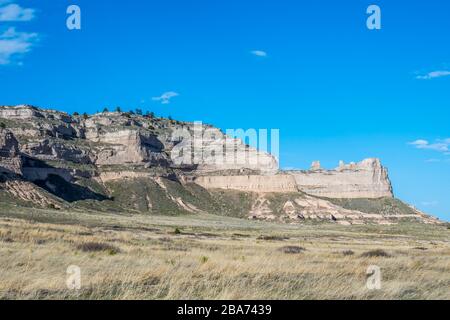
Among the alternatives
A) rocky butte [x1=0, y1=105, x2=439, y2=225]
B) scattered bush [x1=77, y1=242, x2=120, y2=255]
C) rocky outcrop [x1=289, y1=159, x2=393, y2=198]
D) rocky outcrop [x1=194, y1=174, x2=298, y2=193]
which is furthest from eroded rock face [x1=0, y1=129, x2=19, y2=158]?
scattered bush [x1=77, y1=242, x2=120, y2=255]

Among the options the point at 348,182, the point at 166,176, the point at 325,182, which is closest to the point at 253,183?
the point at 325,182

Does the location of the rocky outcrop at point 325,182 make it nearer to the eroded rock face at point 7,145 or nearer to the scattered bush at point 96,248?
the eroded rock face at point 7,145

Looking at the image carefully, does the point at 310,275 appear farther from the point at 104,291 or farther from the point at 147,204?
the point at 147,204

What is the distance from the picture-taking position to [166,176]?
150 meters

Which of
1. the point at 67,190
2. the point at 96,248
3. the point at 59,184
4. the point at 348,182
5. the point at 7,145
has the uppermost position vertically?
the point at 7,145

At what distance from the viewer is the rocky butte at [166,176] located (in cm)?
12775

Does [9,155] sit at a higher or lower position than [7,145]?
lower

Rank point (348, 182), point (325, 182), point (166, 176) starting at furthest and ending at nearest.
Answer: point (325, 182), point (348, 182), point (166, 176)

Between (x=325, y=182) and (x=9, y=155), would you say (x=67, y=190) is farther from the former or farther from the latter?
(x=325, y=182)

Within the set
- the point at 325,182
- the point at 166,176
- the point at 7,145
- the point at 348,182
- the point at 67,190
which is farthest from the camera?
the point at 325,182

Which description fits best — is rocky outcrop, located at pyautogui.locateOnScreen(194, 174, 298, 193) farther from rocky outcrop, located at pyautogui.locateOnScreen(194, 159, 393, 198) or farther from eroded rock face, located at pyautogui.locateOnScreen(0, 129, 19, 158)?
eroded rock face, located at pyautogui.locateOnScreen(0, 129, 19, 158)

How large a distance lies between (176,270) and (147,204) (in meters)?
122

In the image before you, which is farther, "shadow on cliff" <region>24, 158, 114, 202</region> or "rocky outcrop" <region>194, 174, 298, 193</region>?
"rocky outcrop" <region>194, 174, 298, 193</region>

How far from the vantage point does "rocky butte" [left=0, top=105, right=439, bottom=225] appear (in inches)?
5030
